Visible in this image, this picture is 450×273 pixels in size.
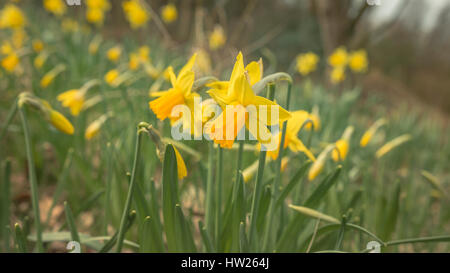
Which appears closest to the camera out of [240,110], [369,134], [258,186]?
[240,110]

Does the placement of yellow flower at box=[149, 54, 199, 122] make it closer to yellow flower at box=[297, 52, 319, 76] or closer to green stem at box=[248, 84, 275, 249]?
green stem at box=[248, 84, 275, 249]

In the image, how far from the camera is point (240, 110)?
1.54 ft

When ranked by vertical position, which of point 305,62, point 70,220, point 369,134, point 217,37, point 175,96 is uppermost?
point 217,37

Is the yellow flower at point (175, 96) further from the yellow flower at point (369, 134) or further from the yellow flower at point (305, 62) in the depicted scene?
the yellow flower at point (305, 62)

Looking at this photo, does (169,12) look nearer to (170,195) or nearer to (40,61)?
(40,61)

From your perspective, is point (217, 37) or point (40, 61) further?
point (217, 37)

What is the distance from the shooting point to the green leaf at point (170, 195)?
1.77 feet

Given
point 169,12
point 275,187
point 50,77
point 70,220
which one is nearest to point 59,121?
point 70,220

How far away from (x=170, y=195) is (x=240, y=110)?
0.24 meters

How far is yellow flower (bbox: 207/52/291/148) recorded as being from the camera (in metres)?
0.46
